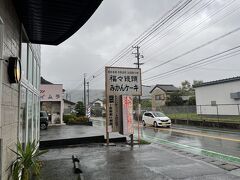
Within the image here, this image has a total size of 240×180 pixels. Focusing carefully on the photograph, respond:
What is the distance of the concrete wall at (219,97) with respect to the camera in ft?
82.9

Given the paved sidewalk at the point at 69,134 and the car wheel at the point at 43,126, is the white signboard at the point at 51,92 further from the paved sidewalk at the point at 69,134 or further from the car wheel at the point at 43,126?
the paved sidewalk at the point at 69,134

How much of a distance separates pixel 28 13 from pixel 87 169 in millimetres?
4566

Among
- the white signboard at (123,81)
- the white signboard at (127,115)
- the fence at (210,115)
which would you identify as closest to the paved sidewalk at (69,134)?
the white signboard at (127,115)

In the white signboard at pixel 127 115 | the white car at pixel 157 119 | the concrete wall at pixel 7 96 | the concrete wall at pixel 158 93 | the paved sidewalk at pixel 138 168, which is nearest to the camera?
the concrete wall at pixel 7 96

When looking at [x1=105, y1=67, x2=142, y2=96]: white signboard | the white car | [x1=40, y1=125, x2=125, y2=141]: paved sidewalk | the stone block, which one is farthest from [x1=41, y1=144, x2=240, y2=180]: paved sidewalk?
the white car

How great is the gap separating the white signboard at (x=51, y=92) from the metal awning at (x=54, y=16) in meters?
21.1

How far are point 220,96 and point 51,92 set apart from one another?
20725 millimetres

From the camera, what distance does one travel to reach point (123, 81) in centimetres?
1196

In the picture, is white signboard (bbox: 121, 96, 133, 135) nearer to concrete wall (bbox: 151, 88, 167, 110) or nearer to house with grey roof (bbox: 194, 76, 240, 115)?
house with grey roof (bbox: 194, 76, 240, 115)

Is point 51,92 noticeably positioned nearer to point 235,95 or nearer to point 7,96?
point 235,95

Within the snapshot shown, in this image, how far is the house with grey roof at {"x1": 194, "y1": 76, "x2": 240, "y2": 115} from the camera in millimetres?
25172

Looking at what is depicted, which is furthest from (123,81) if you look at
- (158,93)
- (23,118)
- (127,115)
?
(158,93)

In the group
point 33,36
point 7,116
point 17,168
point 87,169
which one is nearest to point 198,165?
point 87,169

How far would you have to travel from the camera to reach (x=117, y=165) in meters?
7.14
